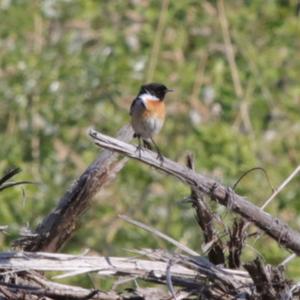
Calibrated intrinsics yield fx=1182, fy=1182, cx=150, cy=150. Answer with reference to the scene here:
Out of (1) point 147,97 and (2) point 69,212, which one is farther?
(1) point 147,97

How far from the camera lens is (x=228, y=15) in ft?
25.8


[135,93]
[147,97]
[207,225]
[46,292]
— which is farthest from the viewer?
[135,93]

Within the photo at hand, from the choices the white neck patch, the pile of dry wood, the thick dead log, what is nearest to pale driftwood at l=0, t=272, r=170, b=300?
the pile of dry wood

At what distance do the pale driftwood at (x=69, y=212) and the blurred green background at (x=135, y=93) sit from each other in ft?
10.4

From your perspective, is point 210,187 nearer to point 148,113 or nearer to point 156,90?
point 148,113

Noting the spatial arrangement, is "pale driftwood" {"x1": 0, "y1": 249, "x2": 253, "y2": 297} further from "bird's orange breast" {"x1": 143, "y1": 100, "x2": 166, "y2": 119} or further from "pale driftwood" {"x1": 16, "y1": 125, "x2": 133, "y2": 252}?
"bird's orange breast" {"x1": 143, "y1": 100, "x2": 166, "y2": 119}

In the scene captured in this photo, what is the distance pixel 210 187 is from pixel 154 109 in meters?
1.37

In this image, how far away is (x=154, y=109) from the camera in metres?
4.77

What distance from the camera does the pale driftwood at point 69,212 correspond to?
12.2 ft

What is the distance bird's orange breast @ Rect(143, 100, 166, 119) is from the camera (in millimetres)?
4715

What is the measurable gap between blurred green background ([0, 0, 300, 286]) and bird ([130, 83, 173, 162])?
2.01 meters

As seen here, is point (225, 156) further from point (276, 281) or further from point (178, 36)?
point (276, 281)

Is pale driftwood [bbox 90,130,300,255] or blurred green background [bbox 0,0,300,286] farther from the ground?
pale driftwood [bbox 90,130,300,255]

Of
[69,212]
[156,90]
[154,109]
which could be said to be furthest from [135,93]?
[69,212]
